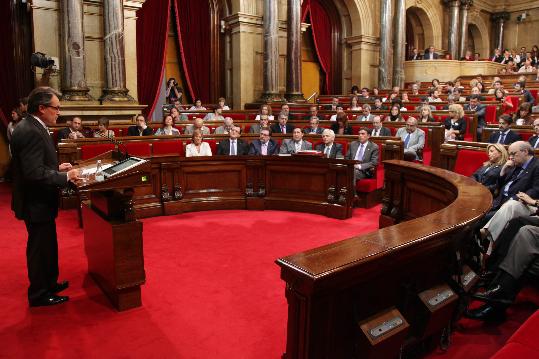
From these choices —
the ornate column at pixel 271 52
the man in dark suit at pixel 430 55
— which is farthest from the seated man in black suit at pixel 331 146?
the man in dark suit at pixel 430 55

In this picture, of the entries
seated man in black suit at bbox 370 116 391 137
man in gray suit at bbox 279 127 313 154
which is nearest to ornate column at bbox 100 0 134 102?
man in gray suit at bbox 279 127 313 154

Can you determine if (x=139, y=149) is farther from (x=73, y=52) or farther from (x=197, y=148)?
(x=73, y=52)

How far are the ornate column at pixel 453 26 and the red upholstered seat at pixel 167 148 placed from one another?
14895mm

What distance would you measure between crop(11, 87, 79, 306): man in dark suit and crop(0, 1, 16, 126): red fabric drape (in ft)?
23.9

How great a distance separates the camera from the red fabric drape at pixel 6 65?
29.6ft

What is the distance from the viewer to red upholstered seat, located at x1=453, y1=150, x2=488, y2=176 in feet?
15.8

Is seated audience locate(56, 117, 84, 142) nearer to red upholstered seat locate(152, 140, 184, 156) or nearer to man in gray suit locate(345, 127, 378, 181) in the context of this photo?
red upholstered seat locate(152, 140, 184, 156)

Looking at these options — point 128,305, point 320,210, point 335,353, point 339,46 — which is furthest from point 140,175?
point 339,46

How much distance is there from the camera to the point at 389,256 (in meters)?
1.73

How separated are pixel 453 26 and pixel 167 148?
15.5 m

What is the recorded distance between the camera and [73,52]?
8.21m

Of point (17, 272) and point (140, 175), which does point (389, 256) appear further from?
point (17, 272)

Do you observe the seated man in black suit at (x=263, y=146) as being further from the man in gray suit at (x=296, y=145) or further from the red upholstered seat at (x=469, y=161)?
the red upholstered seat at (x=469, y=161)

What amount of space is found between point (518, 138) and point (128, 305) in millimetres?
5437
